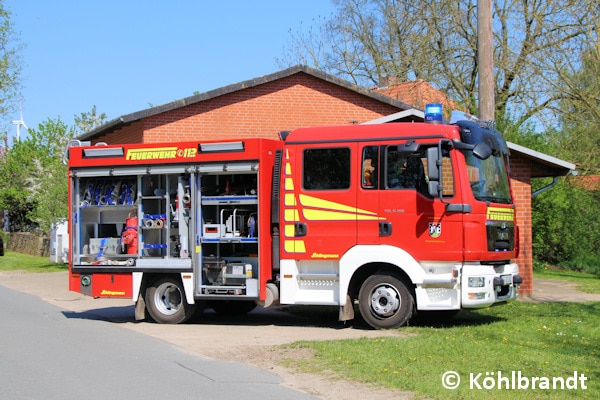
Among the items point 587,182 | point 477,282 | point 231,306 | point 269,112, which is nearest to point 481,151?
point 477,282

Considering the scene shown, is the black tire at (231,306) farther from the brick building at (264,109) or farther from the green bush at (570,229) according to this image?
the green bush at (570,229)

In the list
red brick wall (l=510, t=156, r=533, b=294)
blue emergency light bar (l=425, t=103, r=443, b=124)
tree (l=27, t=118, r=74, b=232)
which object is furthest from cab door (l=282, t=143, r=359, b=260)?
tree (l=27, t=118, r=74, b=232)

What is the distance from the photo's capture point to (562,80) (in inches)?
743

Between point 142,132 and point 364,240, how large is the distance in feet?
30.2

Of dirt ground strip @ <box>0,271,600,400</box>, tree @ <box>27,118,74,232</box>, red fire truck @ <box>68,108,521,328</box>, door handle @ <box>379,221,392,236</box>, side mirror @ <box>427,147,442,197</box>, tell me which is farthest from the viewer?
tree @ <box>27,118,74,232</box>

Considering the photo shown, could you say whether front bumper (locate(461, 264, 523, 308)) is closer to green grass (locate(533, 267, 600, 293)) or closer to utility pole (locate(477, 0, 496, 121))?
utility pole (locate(477, 0, 496, 121))

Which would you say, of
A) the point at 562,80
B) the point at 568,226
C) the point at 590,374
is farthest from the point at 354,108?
the point at 590,374

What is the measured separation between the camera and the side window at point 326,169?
12.6 meters

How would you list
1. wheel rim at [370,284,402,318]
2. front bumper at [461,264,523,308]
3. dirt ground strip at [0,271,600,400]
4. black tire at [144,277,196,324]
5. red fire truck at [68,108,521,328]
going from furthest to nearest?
black tire at [144,277,196,324]
wheel rim at [370,284,402,318]
red fire truck at [68,108,521,328]
front bumper at [461,264,523,308]
dirt ground strip at [0,271,600,400]

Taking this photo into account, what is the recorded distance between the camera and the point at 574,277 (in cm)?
2375

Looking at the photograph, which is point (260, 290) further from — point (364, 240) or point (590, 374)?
point (590, 374)

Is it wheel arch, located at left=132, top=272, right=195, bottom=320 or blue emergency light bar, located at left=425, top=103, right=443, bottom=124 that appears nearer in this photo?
blue emergency light bar, located at left=425, top=103, right=443, bottom=124

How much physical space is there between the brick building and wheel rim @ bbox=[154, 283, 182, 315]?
251 inches

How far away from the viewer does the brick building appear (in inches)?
780
